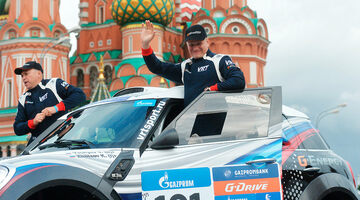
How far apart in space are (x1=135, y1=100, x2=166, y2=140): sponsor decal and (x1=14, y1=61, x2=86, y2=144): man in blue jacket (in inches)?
78.5

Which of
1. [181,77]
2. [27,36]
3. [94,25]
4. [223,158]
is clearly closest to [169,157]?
[223,158]

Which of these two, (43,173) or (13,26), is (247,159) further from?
(13,26)

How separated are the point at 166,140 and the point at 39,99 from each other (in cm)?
281

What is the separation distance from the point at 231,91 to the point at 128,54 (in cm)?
3623

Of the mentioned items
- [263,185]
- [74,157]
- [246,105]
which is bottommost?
[263,185]

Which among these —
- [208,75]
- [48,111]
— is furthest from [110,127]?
[48,111]

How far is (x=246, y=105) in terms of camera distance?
4316mm

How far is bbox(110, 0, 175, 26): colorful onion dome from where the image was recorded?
39.2 meters

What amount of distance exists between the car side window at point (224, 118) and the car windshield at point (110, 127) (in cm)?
30

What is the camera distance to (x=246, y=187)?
3.90 metres

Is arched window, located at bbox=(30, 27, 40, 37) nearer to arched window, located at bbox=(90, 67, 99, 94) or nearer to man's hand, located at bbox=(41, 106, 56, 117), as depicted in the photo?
arched window, located at bbox=(90, 67, 99, 94)

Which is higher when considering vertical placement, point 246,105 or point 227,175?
point 246,105

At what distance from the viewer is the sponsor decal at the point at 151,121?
160 inches

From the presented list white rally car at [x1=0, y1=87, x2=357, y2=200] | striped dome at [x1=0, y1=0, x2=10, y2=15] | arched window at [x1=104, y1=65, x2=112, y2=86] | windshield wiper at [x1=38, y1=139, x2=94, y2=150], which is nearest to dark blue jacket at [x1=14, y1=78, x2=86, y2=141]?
white rally car at [x1=0, y1=87, x2=357, y2=200]
